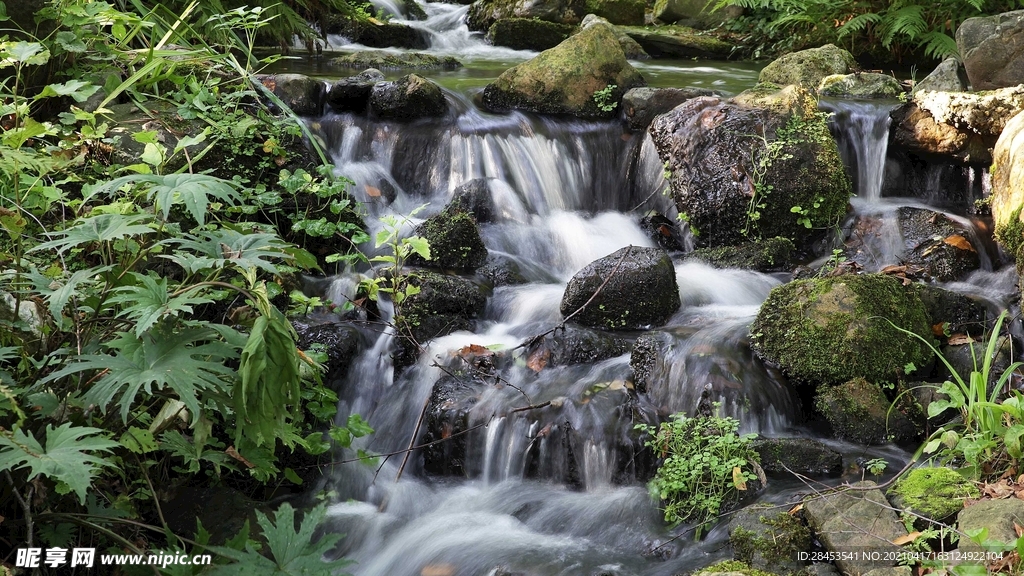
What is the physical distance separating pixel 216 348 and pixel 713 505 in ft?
7.30

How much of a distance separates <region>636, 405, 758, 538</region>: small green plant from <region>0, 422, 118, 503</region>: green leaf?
2.42m

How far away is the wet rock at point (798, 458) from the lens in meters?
3.82

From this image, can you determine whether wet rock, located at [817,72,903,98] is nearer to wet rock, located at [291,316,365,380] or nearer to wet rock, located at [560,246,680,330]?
wet rock, located at [560,246,680,330]

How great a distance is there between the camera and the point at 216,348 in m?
2.43

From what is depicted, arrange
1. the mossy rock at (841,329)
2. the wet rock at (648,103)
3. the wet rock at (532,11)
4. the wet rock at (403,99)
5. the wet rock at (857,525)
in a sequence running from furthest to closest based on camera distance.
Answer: the wet rock at (532,11), the wet rock at (648,103), the wet rock at (403,99), the mossy rock at (841,329), the wet rock at (857,525)

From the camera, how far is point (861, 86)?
7.79 metres

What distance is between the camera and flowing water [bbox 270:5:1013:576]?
3.65m

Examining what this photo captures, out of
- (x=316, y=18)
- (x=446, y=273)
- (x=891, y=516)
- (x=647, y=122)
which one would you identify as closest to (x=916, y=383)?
(x=891, y=516)

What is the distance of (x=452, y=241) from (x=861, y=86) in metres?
4.69

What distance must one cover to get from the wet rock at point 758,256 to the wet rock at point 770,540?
2713 millimetres

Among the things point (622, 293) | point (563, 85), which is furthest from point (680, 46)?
point (622, 293)

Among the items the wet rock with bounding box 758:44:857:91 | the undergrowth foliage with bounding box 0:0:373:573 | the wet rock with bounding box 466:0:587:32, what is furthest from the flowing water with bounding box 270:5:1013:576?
the wet rock with bounding box 466:0:587:32

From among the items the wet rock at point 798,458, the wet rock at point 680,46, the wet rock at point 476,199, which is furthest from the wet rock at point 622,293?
the wet rock at point 680,46

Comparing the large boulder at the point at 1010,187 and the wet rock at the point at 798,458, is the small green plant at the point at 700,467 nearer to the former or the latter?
the wet rock at the point at 798,458
